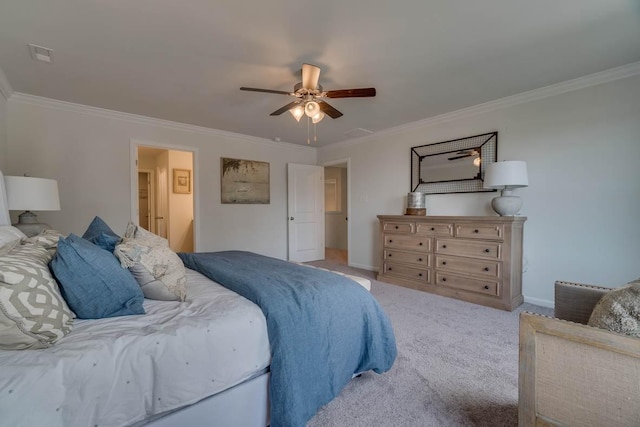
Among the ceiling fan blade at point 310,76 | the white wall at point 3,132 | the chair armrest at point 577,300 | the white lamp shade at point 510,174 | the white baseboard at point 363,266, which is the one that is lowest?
the white baseboard at point 363,266

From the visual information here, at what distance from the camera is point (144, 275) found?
1318 mm

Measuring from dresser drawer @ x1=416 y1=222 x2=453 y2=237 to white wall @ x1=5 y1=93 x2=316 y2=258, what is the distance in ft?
9.43

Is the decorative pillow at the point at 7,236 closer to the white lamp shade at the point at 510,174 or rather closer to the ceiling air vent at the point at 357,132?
the white lamp shade at the point at 510,174

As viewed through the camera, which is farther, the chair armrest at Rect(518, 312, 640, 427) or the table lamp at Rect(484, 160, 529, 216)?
the table lamp at Rect(484, 160, 529, 216)

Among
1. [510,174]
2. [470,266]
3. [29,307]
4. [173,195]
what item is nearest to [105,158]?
[173,195]

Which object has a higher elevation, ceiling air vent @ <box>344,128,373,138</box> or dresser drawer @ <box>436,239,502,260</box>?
ceiling air vent @ <box>344,128,373,138</box>

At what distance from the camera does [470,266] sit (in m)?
3.16

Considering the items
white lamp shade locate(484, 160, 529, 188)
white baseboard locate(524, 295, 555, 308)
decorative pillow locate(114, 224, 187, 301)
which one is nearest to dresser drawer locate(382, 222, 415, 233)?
white lamp shade locate(484, 160, 529, 188)

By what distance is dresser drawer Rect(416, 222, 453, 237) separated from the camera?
3351 mm

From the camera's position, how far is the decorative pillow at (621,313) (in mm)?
916

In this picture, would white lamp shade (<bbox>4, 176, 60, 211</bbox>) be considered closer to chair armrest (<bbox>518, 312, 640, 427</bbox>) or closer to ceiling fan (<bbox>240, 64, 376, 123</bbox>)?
ceiling fan (<bbox>240, 64, 376, 123</bbox>)

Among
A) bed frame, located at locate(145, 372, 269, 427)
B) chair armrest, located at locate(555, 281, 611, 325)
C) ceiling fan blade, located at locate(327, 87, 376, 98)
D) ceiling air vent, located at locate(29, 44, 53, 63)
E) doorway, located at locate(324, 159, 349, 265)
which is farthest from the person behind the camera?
doorway, located at locate(324, 159, 349, 265)

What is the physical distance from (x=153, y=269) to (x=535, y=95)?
13.1ft

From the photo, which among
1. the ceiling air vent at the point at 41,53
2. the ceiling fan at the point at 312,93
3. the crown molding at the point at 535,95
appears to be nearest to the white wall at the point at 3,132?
the ceiling air vent at the point at 41,53
